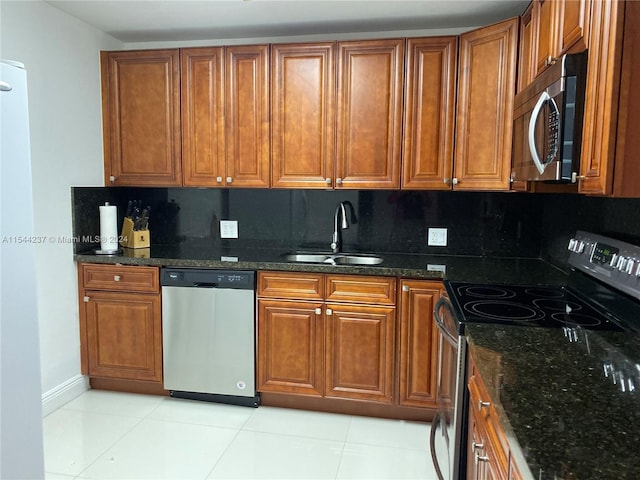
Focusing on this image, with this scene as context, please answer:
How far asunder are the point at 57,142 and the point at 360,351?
2.15 m

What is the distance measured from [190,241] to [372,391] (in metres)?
1.64

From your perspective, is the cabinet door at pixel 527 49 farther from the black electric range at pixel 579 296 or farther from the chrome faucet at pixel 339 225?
the chrome faucet at pixel 339 225

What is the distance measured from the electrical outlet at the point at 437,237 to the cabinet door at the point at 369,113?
47 centimetres

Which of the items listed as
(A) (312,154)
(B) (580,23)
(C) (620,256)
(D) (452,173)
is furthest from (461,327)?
(A) (312,154)

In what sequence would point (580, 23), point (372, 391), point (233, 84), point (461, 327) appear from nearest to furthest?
1. point (580, 23)
2. point (461, 327)
3. point (372, 391)
4. point (233, 84)

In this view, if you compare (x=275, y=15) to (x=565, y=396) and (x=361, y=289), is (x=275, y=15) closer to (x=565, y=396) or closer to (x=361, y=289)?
(x=361, y=289)

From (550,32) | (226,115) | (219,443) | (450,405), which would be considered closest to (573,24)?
(550,32)

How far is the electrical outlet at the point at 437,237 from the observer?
3.12 meters

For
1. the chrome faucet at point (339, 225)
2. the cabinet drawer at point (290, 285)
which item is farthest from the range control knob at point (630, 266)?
the chrome faucet at point (339, 225)

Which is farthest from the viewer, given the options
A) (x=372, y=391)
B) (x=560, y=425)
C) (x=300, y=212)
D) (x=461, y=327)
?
(x=300, y=212)

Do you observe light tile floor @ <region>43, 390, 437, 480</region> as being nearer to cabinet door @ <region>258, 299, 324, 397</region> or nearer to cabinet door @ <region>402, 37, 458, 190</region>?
cabinet door @ <region>258, 299, 324, 397</region>

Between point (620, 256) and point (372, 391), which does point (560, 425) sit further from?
point (372, 391)

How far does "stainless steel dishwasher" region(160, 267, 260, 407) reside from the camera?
2.81 meters

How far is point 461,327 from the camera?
1668 millimetres
